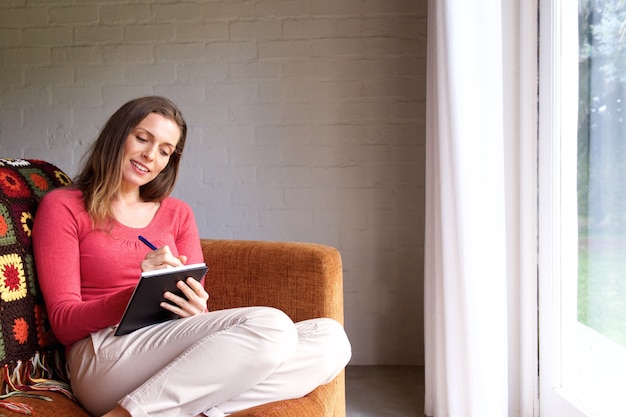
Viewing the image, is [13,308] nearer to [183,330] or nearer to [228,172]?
[183,330]

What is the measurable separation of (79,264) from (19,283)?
0.47 feet

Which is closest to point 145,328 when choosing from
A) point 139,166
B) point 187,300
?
point 187,300

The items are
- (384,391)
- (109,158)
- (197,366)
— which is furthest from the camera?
(384,391)

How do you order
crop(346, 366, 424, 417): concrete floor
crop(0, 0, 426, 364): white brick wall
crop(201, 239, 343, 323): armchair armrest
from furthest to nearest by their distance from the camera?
crop(0, 0, 426, 364): white brick wall, crop(346, 366, 424, 417): concrete floor, crop(201, 239, 343, 323): armchair armrest

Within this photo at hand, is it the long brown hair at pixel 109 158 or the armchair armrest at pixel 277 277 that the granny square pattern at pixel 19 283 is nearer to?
the long brown hair at pixel 109 158

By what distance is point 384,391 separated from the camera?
2535mm

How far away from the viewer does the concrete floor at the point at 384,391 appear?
2.34 metres

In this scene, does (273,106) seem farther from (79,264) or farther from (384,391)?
(79,264)

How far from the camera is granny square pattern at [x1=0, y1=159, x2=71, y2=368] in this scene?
1.47 meters

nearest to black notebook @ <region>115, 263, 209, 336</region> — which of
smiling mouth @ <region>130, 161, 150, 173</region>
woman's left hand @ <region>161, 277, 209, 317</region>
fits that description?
woman's left hand @ <region>161, 277, 209, 317</region>

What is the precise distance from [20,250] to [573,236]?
1.49 m

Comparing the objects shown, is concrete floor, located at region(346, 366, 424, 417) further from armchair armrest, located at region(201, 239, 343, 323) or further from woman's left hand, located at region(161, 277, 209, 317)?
woman's left hand, located at region(161, 277, 209, 317)

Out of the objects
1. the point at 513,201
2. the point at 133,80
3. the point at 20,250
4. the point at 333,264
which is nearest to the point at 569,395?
the point at 513,201

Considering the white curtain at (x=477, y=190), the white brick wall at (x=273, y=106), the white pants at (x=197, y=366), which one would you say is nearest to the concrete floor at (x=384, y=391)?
the white brick wall at (x=273, y=106)
